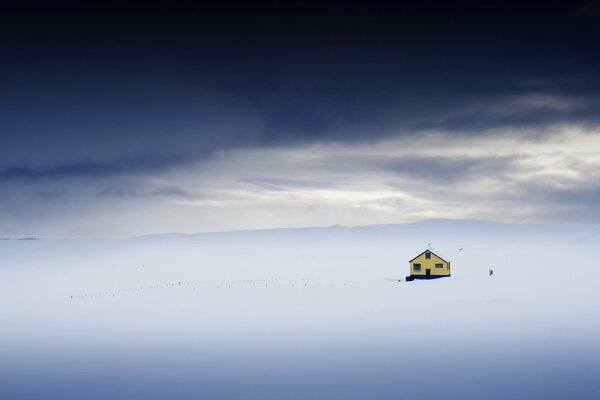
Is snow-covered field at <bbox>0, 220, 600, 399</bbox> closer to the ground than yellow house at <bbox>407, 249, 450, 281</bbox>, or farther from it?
closer to the ground

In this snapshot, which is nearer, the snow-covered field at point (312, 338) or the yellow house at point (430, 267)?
the snow-covered field at point (312, 338)

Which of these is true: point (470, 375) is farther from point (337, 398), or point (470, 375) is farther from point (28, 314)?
point (28, 314)

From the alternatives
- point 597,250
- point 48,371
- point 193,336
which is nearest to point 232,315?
Answer: point 193,336

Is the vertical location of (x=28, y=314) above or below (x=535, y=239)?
below

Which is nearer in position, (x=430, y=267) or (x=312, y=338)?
(x=312, y=338)

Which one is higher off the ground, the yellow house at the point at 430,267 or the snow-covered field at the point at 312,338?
the yellow house at the point at 430,267

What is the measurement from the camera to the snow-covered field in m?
28.3

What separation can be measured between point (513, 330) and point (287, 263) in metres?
80.8

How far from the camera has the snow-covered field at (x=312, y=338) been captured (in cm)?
2827

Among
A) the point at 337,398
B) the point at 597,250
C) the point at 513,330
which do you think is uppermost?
the point at 597,250

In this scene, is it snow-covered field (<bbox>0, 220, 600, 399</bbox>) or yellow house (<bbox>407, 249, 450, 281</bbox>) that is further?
yellow house (<bbox>407, 249, 450, 281</bbox>)

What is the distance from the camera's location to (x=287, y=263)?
120750 mm

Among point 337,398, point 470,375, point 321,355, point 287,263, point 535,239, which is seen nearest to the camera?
point 337,398

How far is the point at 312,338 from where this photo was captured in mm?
40688
